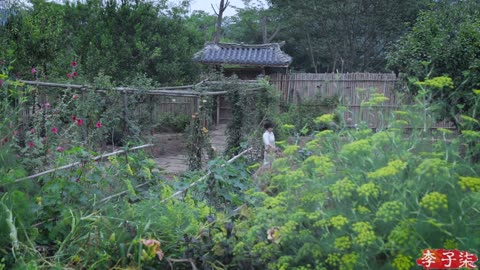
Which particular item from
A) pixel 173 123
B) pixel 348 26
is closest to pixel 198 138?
pixel 173 123

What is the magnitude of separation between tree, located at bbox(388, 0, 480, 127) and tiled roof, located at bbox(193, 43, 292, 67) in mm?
7156

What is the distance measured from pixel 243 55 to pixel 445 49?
983 centimetres

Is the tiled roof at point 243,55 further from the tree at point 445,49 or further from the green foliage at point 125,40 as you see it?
the tree at point 445,49

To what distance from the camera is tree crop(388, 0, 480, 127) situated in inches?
291

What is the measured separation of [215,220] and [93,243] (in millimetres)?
603

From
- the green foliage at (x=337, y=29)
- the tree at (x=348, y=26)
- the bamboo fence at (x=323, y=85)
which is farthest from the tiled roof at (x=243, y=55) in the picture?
the green foliage at (x=337, y=29)

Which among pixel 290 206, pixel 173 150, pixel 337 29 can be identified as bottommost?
pixel 173 150

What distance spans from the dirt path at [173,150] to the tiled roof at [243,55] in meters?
3.57

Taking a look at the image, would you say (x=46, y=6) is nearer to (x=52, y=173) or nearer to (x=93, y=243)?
(x=52, y=173)

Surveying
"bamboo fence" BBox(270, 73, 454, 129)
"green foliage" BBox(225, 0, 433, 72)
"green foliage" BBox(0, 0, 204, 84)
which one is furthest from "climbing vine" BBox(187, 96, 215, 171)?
"green foliage" BBox(225, 0, 433, 72)

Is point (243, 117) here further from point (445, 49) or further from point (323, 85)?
point (323, 85)

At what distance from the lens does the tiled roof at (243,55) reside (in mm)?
16281

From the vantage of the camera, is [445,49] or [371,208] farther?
[445,49]

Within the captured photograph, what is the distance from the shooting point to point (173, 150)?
37.9ft
